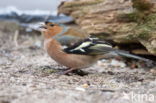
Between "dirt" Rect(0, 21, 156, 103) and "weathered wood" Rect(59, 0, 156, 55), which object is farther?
"weathered wood" Rect(59, 0, 156, 55)

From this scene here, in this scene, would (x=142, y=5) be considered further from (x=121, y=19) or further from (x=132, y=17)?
(x=121, y=19)

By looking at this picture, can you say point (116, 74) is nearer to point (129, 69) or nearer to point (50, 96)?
point (129, 69)

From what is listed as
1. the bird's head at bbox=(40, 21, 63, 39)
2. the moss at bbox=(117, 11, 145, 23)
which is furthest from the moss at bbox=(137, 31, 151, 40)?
the bird's head at bbox=(40, 21, 63, 39)

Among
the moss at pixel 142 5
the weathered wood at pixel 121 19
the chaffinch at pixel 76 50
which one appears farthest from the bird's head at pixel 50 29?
the moss at pixel 142 5

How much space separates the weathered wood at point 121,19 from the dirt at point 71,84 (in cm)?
47

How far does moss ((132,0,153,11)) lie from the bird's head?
3.24 ft

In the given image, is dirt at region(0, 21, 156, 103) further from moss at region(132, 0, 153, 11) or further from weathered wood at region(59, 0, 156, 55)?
moss at region(132, 0, 153, 11)

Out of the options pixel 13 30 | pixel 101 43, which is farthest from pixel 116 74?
pixel 13 30

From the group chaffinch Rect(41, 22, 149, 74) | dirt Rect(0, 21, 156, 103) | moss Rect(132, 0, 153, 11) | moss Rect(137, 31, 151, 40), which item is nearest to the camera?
dirt Rect(0, 21, 156, 103)

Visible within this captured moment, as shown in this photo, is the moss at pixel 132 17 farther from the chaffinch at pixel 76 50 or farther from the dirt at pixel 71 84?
the dirt at pixel 71 84

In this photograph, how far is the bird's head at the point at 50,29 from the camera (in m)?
3.81

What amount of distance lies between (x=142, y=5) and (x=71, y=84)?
4.85 ft

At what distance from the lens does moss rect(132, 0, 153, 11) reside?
3.67m

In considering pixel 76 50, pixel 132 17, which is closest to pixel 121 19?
pixel 132 17
